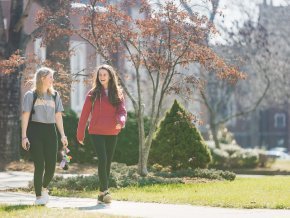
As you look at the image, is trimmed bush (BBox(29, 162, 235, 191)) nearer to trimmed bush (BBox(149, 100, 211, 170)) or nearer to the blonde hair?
trimmed bush (BBox(149, 100, 211, 170))

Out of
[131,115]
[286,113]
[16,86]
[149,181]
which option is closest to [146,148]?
[149,181]

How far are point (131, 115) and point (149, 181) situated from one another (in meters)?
8.81

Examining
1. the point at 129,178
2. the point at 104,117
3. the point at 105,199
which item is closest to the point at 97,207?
the point at 105,199

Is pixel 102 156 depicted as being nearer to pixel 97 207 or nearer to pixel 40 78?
pixel 97 207

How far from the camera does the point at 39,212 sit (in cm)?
937

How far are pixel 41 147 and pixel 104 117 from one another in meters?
1.04

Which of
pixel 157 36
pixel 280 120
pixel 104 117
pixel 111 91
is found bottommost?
pixel 104 117

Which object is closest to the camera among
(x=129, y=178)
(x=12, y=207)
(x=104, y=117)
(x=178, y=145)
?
(x=12, y=207)

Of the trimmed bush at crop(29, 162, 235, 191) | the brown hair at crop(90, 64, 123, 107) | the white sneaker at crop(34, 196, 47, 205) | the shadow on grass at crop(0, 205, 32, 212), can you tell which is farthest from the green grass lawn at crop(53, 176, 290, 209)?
the shadow on grass at crop(0, 205, 32, 212)

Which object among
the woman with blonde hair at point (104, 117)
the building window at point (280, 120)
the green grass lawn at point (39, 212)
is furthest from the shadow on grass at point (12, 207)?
the building window at point (280, 120)

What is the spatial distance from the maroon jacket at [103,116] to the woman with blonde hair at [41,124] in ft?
1.95

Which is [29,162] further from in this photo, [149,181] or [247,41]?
[247,41]

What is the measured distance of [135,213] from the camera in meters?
9.68

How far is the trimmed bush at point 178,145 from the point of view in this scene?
17797 mm
